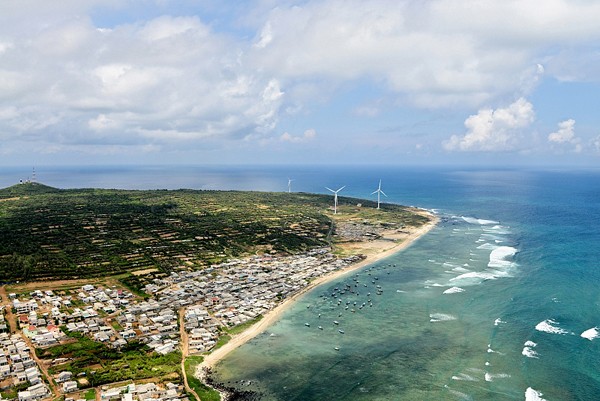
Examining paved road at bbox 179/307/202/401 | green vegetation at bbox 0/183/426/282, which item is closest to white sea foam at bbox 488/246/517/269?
green vegetation at bbox 0/183/426/282

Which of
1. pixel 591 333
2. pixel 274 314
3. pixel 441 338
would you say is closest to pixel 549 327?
pixel 591 333

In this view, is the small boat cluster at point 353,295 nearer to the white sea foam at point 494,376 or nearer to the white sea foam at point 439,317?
the white sea foam at point 439,317

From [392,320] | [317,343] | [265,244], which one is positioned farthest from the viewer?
[265,244]

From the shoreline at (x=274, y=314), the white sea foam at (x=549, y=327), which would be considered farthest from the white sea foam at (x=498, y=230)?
the white sea foam at (x=549, y=327)

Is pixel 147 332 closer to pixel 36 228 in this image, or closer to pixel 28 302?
pixel 28 302

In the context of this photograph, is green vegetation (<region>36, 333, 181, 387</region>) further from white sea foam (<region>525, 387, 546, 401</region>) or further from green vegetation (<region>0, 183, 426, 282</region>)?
white sea foam (<region>525, 387, 546, 401</region>)

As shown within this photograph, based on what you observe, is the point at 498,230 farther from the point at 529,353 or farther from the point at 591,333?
the point at 529,353

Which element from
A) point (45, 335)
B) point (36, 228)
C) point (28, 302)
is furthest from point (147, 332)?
point (36, 228)
